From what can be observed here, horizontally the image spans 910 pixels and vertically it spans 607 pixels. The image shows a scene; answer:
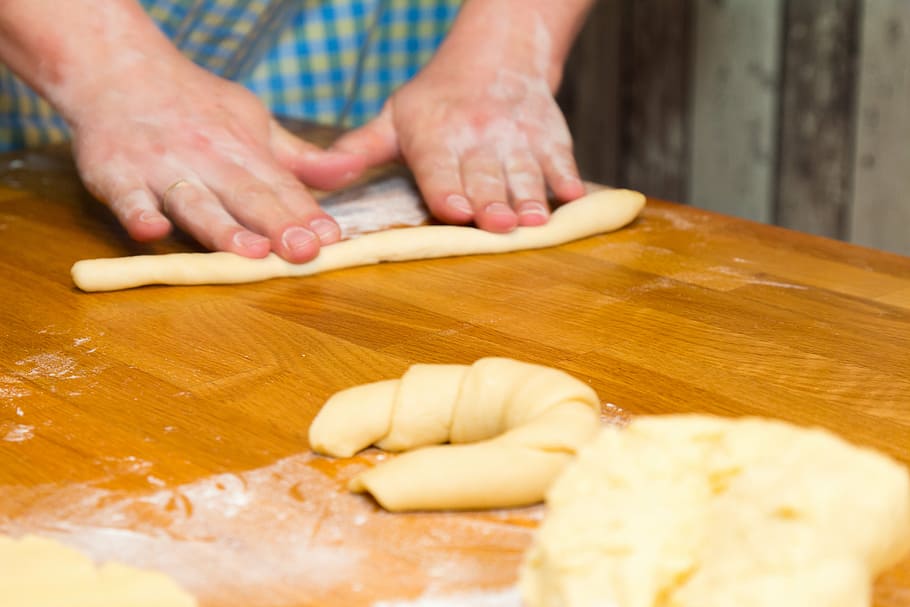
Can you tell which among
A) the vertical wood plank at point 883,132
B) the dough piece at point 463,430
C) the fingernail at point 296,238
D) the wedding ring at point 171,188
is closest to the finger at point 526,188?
the fingernail at point 296,238

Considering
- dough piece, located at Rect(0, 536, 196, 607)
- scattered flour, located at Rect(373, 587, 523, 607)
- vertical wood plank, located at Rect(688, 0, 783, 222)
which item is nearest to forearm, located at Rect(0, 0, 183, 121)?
dough piece, located at Rect(0, 536, 196, 607)

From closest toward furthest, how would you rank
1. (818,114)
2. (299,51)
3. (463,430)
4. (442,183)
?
(463,430)
(442,183)
(299,51)
(818,114)

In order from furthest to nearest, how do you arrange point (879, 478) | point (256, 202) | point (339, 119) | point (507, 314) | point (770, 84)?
point (770, 84) < point (339, 119) < point (256, 202) < point (507, 314) < point (879, 478)

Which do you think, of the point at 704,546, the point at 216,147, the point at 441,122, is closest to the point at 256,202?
the point at 216,147

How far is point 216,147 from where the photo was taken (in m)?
1.57

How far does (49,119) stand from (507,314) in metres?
1.33

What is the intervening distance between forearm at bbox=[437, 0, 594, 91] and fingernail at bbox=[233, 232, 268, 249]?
21.5 inches

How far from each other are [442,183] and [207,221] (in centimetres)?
36

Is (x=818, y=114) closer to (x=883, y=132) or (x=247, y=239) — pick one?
(x=883, y=132)

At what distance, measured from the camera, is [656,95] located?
306cm

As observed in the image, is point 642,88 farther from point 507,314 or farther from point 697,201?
point 507,314

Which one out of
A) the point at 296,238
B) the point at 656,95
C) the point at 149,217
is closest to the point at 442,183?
the point at 296,238

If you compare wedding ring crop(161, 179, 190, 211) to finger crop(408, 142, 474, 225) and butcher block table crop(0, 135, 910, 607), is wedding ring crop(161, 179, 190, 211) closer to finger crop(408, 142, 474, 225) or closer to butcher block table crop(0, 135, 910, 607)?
butcher block table crop(0, 135, 910, 607)

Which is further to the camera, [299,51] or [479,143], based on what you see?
[299,51]
